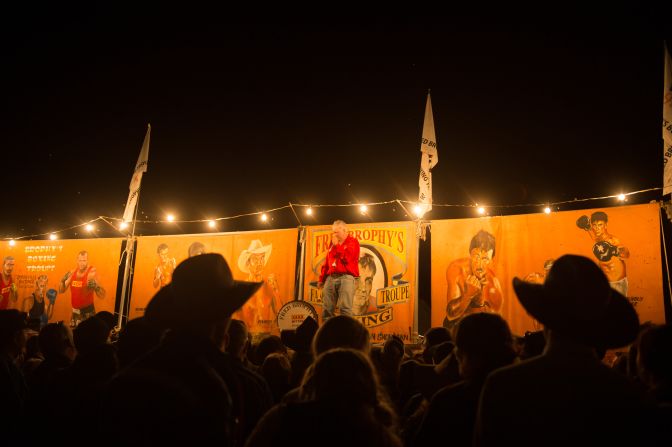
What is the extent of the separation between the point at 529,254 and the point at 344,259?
4391 mm

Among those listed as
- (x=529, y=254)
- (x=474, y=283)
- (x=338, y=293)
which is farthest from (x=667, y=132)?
(x=338, y=293)

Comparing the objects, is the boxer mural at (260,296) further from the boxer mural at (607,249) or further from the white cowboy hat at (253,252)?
the boxer mural at (607,249)

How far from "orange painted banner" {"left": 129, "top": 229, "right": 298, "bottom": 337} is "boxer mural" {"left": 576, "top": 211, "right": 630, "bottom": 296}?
24.8 ft

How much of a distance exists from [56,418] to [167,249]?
41.6 ft

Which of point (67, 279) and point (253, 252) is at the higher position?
point (253, 252)

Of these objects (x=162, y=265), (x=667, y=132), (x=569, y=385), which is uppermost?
(x=667, y=132)

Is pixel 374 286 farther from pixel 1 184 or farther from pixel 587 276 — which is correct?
pixel 1 184

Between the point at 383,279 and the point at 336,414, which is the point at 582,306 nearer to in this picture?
the point at 336,414

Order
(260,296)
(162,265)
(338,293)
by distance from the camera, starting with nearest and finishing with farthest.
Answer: (338,293)
(260,296)
(162,265)

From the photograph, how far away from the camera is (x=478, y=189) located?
1745cm

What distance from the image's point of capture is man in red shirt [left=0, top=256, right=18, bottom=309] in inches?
682

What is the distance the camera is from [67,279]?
16562 mm

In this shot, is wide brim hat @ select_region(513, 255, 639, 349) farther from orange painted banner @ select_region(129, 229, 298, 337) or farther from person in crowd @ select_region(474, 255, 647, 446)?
orange painted banner @ select_region(129, 229, 298, 337)

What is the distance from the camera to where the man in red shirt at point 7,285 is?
17312 mm
